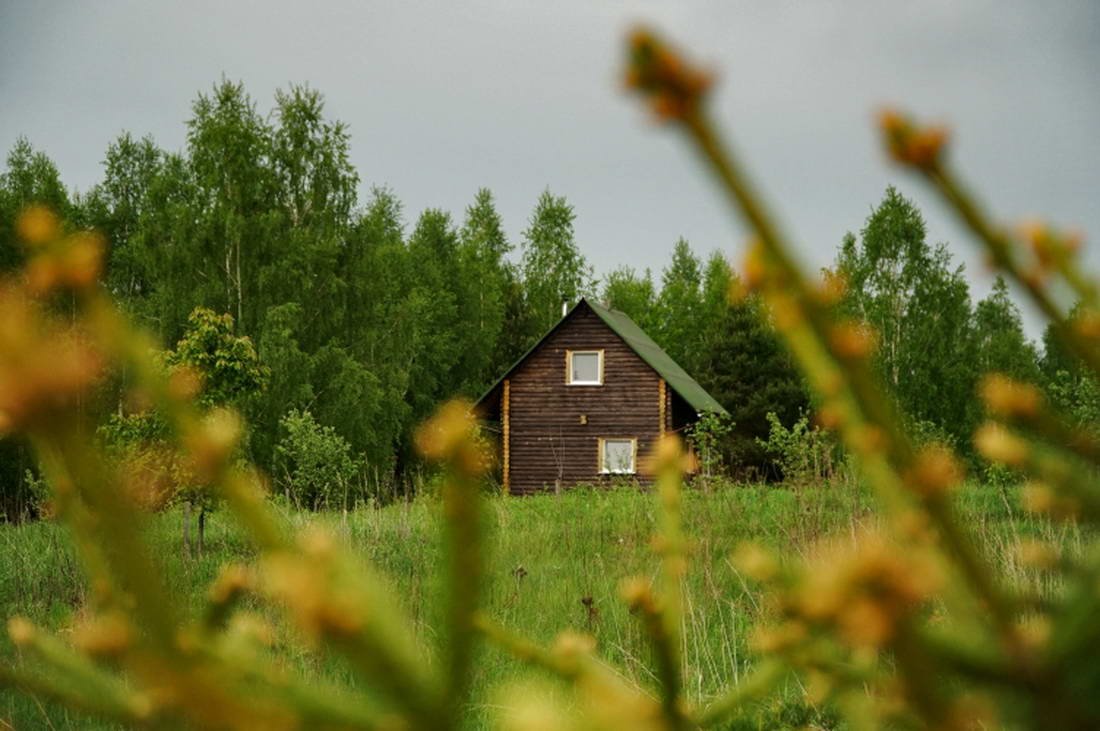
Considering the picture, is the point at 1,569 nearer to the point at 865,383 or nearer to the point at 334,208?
the point at 865,383

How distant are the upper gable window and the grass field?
1703 cm

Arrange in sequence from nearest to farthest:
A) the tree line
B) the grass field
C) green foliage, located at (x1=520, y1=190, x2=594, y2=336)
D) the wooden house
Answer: the grass field < the tree line < the wooden house < green foliage, located at (x1=520, y1=190, x2=594, y2=336)

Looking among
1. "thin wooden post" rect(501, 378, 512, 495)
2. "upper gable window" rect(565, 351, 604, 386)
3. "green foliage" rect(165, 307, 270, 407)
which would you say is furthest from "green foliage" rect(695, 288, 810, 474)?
"green foliage" rect(165, 307, 270, 407)

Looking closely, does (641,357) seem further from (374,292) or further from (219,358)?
(219,358)

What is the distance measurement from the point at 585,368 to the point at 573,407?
1.28 m

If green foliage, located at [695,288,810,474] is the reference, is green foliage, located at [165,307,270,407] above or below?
below

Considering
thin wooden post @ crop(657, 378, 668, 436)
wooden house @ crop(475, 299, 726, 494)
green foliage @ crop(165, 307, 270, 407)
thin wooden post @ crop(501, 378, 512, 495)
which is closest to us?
green foliage @ crop(165, 307, 270, 407)

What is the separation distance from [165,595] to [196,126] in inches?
1131

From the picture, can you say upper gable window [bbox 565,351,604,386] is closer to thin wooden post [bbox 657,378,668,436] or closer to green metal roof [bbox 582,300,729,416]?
green metal roof [bbox 582,300,729,416]

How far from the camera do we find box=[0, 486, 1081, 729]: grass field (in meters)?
4.64

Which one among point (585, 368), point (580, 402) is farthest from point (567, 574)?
point (585, 368)

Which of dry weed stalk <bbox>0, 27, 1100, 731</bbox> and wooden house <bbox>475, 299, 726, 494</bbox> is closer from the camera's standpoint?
dry weed stalk <bbox>0, 27, 1100, 731</bbox>

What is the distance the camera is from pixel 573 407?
2938cm

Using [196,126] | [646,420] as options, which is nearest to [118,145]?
[196,126]
